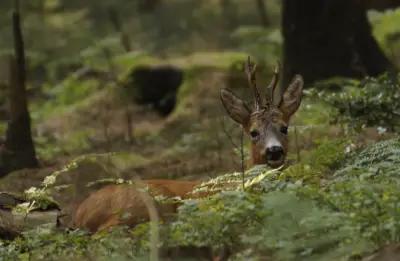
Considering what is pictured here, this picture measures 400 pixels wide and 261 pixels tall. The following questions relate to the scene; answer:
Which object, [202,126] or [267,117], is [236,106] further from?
[202,126]

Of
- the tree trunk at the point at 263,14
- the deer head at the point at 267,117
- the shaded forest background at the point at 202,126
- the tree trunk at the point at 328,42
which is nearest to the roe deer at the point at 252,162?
the deer head at the point at 267,117

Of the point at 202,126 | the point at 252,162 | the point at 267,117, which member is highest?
the point at 202,126

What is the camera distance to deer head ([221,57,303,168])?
8594 mm

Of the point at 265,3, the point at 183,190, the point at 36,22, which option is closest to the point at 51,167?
the point at 183,190

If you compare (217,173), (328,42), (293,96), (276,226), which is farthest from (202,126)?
(276,226)

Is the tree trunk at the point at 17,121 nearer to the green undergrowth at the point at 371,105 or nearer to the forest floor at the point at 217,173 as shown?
the forest floor at the point at 217,173

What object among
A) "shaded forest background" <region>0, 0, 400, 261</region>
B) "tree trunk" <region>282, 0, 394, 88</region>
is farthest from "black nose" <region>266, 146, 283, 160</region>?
"tree trunk" <region>282, 0, 394, 88</region>

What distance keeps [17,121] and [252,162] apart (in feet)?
12.2

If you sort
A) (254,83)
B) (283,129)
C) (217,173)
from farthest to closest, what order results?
(217,173) → (283,129) → (254,83)

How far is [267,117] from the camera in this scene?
8.82 m

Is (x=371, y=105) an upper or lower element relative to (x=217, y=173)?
upper

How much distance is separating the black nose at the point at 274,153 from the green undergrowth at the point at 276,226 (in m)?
1.88

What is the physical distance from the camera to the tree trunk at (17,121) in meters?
11.6

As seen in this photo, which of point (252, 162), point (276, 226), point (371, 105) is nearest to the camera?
point (276, 226)
